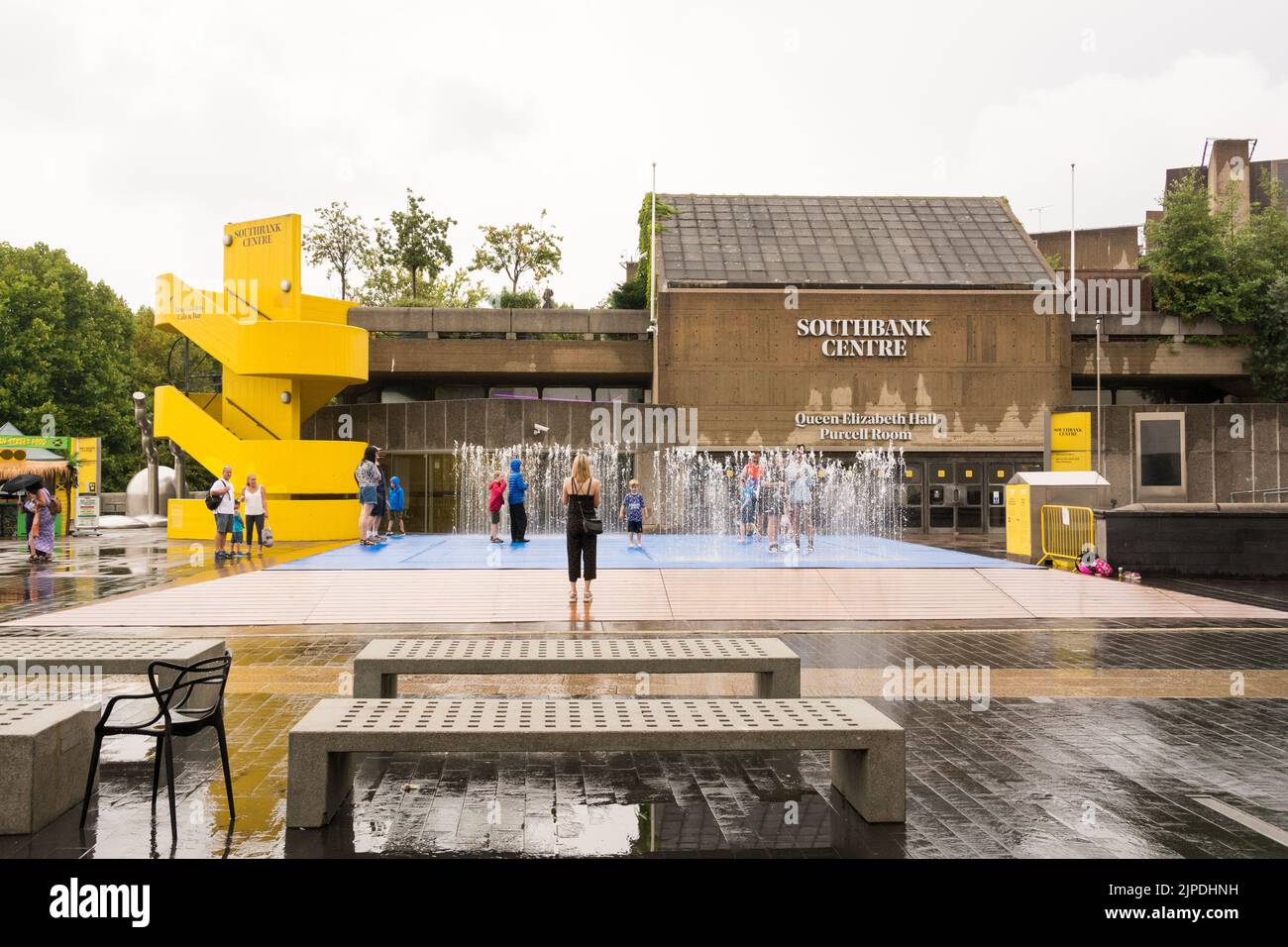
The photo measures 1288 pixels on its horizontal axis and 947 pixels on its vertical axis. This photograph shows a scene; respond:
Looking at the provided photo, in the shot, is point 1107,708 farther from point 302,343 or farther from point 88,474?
point 88,474

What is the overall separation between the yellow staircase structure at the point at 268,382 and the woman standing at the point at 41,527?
6.04 m

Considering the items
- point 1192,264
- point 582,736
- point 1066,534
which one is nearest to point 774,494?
point 1066,534

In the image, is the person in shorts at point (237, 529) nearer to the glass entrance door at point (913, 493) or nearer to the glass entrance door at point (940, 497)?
the glass entrance door at point (913, 493)

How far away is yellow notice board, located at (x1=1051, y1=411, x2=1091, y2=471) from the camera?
29.9m

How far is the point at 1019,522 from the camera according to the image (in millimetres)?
20094

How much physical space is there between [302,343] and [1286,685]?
23.8m

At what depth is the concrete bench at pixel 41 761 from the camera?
15.3ft

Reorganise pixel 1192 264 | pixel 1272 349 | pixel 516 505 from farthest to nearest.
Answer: pixel 1192 264 < pixel 1272 349 < pixel 516 505

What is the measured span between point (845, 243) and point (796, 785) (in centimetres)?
3422

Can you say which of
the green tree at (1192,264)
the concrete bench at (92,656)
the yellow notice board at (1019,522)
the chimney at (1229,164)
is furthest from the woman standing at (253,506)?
the chimney at (1229,164)

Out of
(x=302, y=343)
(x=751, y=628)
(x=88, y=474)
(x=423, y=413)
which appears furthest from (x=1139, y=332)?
(x=88, y=474)

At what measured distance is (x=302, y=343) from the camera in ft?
87.5

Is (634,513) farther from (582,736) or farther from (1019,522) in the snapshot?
(582,736)

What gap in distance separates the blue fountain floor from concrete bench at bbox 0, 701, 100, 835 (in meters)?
9.94
